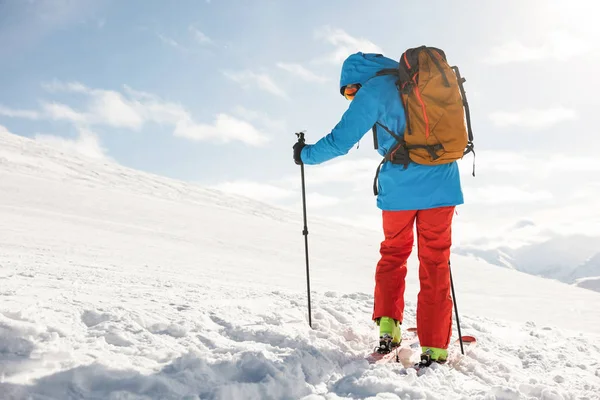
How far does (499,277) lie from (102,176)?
1720 centimetres

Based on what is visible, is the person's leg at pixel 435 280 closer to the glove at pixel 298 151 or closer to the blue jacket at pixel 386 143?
the blue jacket at pixel 386 143

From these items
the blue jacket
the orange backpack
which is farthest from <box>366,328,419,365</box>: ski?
the orange backpack

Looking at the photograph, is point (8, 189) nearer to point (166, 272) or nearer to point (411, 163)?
point (166, 272)

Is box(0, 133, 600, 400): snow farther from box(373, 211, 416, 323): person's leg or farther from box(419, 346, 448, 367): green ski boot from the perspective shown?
box(373, 211, 416, 323): person's leg

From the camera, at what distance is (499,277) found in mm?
11391

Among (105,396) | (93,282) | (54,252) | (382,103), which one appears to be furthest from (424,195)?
(54,252)

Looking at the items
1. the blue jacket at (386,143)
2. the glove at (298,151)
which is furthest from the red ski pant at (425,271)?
the glove at (298,151)

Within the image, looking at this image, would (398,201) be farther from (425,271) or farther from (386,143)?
(425,271)

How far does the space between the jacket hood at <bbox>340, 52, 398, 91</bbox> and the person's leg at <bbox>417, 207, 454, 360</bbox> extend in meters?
1.04

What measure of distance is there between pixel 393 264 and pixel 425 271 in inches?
10.3

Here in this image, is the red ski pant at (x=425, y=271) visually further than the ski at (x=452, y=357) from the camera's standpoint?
Yes

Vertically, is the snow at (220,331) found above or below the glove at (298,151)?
below

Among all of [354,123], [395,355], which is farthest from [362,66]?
[395,355]

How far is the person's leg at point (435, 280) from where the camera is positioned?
3002 millimetres
